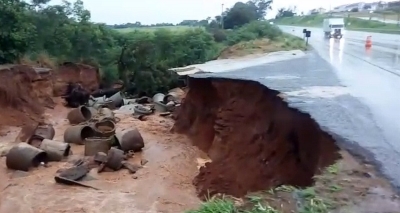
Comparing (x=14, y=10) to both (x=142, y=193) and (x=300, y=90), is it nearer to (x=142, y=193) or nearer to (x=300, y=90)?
(x=142, y=193)

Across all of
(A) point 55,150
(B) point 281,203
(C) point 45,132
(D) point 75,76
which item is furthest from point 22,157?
(D) point 75,76

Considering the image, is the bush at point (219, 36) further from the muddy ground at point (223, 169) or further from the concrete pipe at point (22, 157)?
the concrete pipe at point (22, 157)

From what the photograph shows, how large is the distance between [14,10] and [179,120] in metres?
9.17

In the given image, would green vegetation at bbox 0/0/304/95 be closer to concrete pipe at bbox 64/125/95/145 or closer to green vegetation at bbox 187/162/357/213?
concrete pipe at bbox 64/125/95/145

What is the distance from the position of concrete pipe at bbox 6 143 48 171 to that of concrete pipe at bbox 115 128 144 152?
256 cm

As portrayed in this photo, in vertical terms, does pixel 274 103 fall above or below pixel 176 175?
above

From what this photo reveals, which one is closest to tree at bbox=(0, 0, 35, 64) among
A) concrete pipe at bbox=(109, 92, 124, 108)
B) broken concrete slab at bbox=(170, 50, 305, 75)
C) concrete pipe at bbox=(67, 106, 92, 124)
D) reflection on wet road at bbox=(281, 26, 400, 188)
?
concrete pipe at bbox=(67, 106, 92, 124)

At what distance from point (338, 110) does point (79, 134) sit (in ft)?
35.8

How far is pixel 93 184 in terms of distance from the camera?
12.0m

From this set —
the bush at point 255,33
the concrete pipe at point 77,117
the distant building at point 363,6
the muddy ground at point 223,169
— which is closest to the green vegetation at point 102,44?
the bush at point 255,33

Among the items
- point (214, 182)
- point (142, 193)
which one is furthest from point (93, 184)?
point (214, 182)

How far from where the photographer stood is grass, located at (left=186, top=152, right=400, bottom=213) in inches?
145

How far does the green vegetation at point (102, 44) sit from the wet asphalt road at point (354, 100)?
1158 centimetres

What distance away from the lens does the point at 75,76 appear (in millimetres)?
26984
